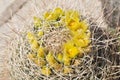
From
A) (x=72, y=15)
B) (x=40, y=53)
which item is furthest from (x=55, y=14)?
(x=40, y=53)

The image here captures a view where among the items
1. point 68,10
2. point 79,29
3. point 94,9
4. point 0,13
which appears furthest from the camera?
point 0,13

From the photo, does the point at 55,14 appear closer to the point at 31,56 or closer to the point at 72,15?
the point at 72,15

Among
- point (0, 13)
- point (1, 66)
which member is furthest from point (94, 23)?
point (0, 13)

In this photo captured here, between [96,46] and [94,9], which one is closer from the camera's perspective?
[96,46]

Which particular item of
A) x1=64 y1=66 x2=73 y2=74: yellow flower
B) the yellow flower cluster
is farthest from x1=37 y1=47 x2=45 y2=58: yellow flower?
x1=64 y1=66 x2=73 y2=74: yellow flower

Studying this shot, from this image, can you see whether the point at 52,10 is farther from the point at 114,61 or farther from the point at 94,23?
the point at 114,61

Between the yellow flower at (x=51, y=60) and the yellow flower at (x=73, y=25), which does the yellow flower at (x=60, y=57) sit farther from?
the yellow flower at (x=73, y=25)

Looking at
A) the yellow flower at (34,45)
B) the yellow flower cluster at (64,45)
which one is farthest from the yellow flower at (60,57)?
the yellow flower at (34,45)

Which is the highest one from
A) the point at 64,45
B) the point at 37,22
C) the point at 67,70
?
the point at 37,22

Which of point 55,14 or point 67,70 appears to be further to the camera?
point 55,14
